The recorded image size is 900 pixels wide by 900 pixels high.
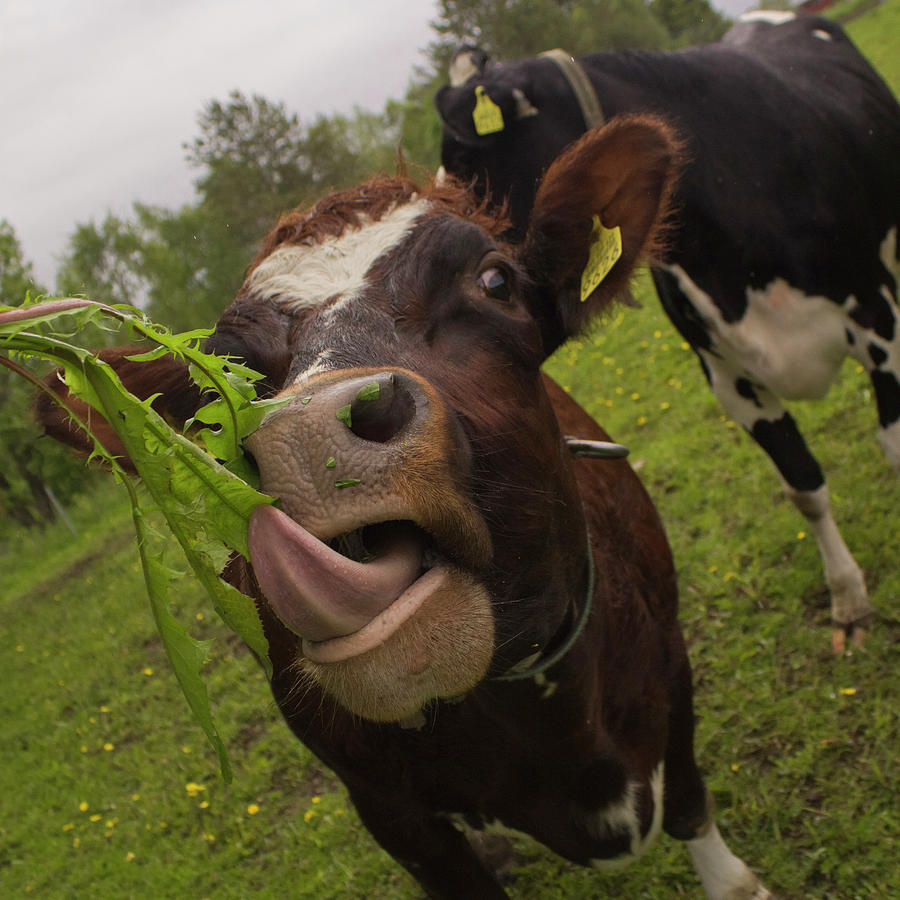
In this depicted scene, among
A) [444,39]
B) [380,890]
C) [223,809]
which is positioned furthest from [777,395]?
[444,39]

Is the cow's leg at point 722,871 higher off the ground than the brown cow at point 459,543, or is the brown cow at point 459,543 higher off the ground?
the brown cow at point 459,543

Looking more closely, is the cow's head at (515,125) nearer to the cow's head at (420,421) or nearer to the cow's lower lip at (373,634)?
the cow's head at (420,421)

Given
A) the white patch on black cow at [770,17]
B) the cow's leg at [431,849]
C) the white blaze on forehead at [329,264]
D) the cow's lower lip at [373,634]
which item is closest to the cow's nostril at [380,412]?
the cow's lower lip at [373,634]

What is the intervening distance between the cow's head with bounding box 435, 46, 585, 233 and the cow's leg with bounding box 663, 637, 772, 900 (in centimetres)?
195

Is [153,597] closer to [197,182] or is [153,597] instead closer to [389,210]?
[389,210]

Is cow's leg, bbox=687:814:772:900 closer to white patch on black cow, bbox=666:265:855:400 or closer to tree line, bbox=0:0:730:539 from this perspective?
white patch on black cow, bbox=666:265:855:400

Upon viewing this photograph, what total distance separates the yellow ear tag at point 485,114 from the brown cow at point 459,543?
4.17 ft

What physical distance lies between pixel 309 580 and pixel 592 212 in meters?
1.37

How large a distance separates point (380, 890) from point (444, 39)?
1571 inches

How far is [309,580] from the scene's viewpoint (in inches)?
47.7

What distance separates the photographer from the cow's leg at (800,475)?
3605 millimetres

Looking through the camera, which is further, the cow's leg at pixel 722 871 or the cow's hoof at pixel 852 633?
the cow's hoof at pixel 852 633

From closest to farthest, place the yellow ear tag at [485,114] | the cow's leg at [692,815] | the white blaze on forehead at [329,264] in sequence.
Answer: the white blaze on forehead at [329,264] < the cow's leg at [692,815] < the yellow ear tag at [485,114]

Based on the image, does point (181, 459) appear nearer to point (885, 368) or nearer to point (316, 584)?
point (316, 584)
